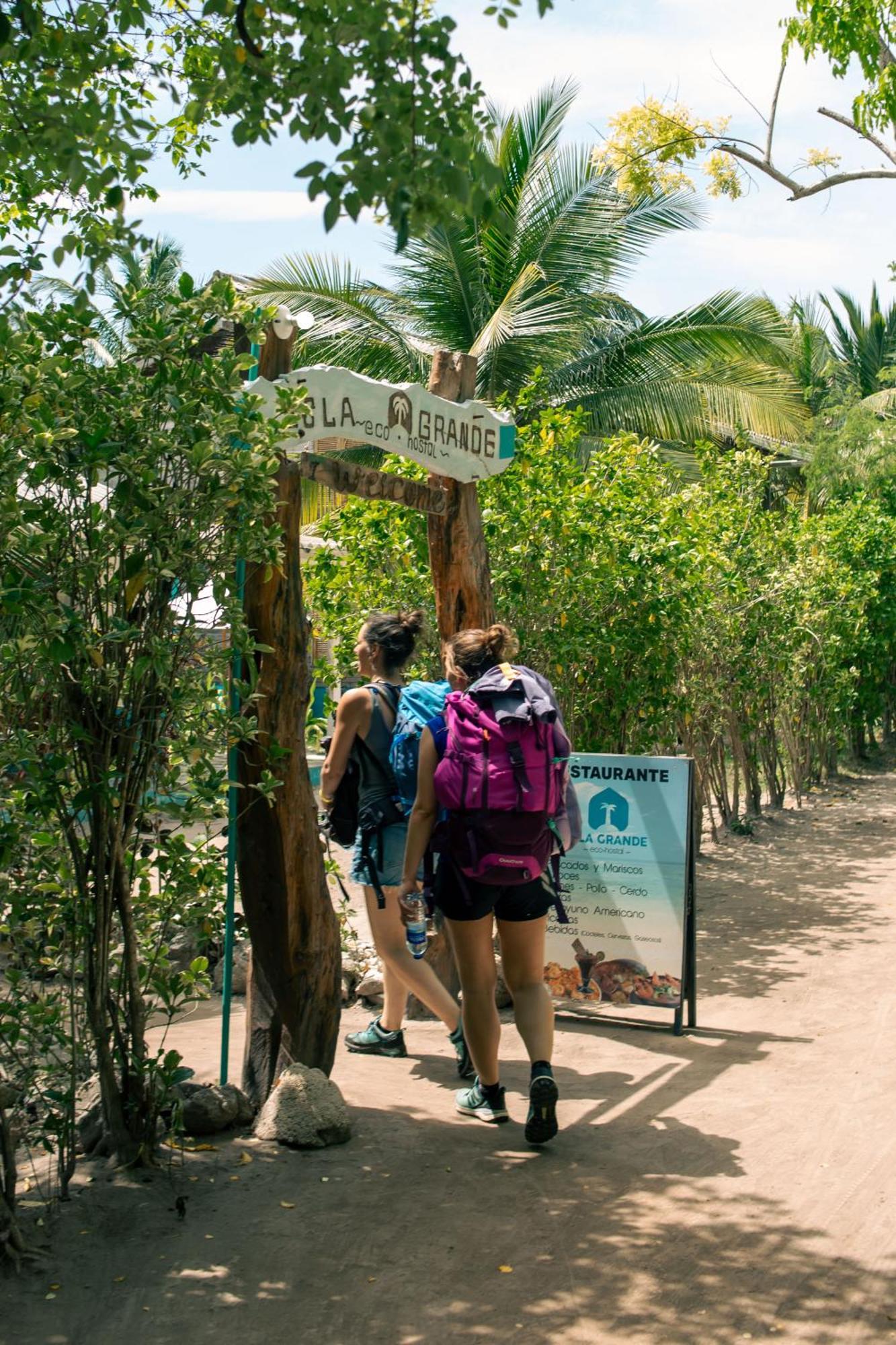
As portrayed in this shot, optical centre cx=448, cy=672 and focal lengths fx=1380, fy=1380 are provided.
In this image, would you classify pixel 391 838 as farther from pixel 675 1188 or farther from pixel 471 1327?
pixel 471 1327

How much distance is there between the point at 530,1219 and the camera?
4.09m

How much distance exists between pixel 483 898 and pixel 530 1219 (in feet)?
3.54

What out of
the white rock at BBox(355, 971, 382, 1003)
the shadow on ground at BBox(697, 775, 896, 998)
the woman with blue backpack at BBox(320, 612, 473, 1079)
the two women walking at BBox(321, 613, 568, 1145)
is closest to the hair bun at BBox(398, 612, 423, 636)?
the woman with blue backpack at BBox(320, 612, 473, 1079)

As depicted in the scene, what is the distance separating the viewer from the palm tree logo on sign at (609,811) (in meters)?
6.67

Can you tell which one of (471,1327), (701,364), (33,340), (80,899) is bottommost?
(471,1327)

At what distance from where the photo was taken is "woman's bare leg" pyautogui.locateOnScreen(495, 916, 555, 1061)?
482 centimetres

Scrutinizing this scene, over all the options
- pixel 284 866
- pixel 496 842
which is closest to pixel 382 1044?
pixel 284 866

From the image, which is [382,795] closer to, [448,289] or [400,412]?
[400,412]

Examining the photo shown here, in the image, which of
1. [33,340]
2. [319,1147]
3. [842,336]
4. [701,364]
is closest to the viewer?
[33,340]

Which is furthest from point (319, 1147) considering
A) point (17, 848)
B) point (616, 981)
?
point (616, 981)

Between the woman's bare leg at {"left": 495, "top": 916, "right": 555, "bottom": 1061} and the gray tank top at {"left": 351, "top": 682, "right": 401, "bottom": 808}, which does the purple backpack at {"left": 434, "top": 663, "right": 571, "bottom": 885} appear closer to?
the woman's bare leg at {"left": 495, "top": 916, "right": 555, "bottom": 1061}

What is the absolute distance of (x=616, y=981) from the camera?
6598 millimetres

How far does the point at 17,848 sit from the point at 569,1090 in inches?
102

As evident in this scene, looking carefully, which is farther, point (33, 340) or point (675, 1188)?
point (675, 1188)
